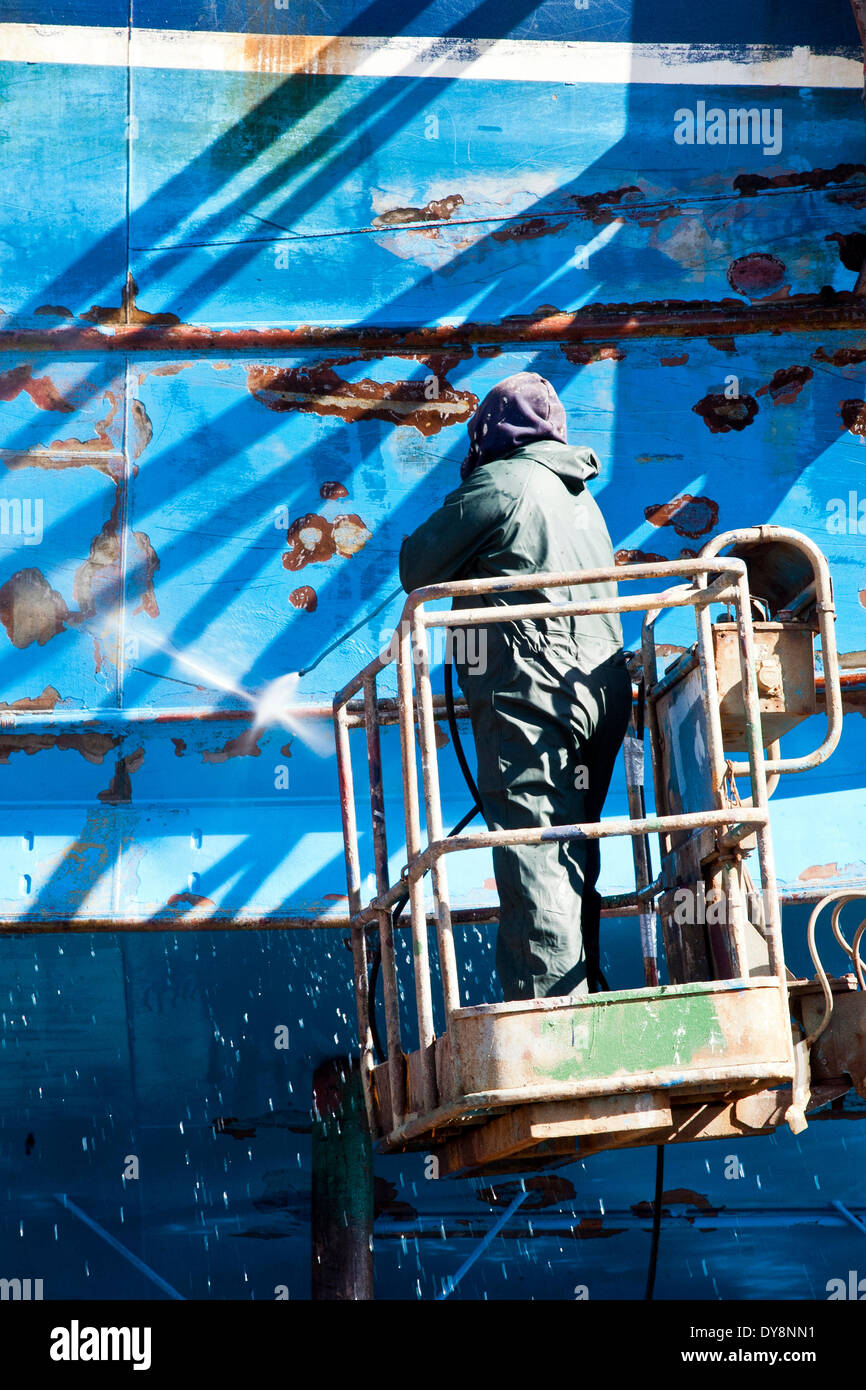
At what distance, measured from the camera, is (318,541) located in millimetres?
5363

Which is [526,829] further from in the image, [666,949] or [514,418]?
[514,418]

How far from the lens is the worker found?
3.56 m

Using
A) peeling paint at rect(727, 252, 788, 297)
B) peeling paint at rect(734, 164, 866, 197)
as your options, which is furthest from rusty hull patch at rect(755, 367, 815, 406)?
peeling paint at rect(734, 164, 866, 197)

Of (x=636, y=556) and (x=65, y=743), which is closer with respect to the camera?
(x=65, y=743)

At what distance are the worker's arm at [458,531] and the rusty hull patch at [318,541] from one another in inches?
58.7

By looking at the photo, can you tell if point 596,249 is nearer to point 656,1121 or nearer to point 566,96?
point 566,96

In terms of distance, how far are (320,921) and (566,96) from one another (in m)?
3.38

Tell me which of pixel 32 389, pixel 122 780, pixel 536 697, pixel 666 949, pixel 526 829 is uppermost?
pixel 32 389

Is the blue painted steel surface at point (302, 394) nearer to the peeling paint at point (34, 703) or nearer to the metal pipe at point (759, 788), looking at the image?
the peeling paint at point (34, 703)

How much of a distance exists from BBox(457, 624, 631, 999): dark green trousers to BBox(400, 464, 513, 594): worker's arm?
225 millimetres

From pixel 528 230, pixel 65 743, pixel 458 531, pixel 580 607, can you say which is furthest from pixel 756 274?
pixel 65 743

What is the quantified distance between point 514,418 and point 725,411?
1750mm

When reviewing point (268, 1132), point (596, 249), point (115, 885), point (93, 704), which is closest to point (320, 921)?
point (115, 885)

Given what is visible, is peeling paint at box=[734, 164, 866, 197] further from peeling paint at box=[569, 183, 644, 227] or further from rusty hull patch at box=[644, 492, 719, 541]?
rusty hull patch at box=[644, 492, 719, 541]
